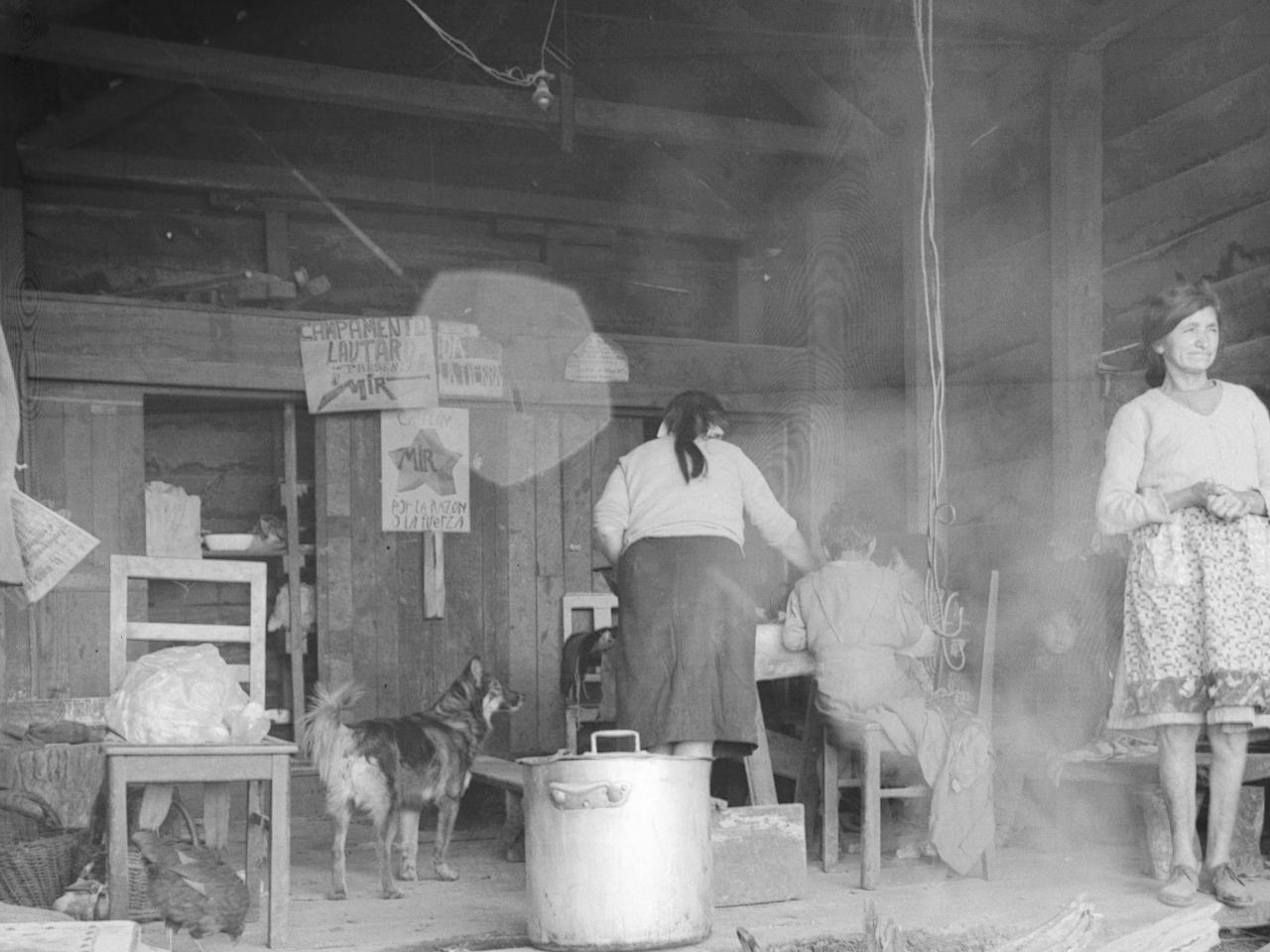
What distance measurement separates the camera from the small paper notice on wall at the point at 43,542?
4.65m

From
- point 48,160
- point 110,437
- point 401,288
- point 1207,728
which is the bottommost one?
point 1207,728

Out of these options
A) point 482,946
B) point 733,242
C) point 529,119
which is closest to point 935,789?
point 482,946

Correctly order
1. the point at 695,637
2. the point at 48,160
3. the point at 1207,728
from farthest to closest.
→ 1. the point at 48,160
2. the point at 695,637
3. the point at 1207,728

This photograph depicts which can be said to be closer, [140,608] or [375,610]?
[140,608]

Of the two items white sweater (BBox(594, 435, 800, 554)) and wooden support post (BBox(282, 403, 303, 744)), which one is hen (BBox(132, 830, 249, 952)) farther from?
wooden support post (BBox(282, 403, 303, 744))

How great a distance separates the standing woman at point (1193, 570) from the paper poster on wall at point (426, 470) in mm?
4198

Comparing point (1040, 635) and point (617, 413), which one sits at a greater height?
point (617, 413)

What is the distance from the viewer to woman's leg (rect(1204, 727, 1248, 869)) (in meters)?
4.98

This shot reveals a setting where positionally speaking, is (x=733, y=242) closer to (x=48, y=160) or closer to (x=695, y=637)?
(x=48, y=160)

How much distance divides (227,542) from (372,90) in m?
2.67

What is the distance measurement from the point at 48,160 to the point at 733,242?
403 cm

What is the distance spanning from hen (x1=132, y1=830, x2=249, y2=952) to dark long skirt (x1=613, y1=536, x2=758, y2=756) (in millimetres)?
1532

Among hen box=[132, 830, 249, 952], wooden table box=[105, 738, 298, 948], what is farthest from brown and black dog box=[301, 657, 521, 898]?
hen box=[132, 830, 249, 952]

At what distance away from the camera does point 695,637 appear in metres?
5.39
